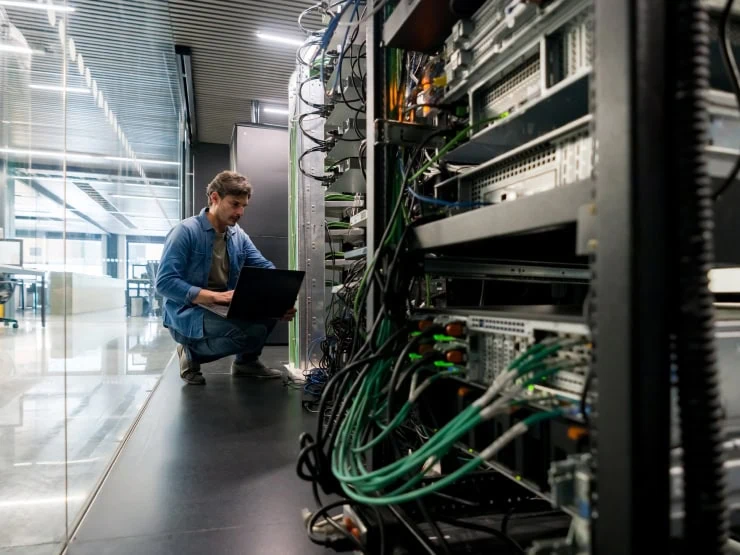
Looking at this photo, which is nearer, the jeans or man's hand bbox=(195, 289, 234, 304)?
man's hand bbox=(195, 289, 234, 304)

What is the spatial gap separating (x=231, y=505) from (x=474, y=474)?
641mm

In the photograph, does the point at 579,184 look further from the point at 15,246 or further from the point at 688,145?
the point at 15,246

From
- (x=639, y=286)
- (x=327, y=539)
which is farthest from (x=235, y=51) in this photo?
(x=639, y=286)

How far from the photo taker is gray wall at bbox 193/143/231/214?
6.29 meters

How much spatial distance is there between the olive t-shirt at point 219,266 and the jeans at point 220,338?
9.2 inches

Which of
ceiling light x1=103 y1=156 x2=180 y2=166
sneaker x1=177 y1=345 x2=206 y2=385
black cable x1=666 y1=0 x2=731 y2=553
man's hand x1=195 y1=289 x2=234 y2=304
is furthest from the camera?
→ sneaker x1=177 y1=345 x2=206 y2=385

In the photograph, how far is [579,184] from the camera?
537 mm

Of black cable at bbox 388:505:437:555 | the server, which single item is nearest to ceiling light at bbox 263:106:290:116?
the server

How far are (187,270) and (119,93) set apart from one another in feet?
3.49

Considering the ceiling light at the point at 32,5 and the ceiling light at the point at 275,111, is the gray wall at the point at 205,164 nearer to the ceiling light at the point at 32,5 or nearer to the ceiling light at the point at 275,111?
the ceiling light at the point at 275,111

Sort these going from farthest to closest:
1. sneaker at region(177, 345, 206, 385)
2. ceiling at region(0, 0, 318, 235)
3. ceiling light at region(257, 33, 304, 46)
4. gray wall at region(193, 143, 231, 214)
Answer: gray wall at region(193, 143, 231, 214) → ceiling light at region(257, 33, 304, 46) → sneaker at region(177, 345, 206, 385) → ceiling at region(0, 0, 318, 235)

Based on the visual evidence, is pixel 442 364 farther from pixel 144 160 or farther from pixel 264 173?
pixel 264 173

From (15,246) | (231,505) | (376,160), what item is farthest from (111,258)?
(376,160)

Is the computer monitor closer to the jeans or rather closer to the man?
the man
